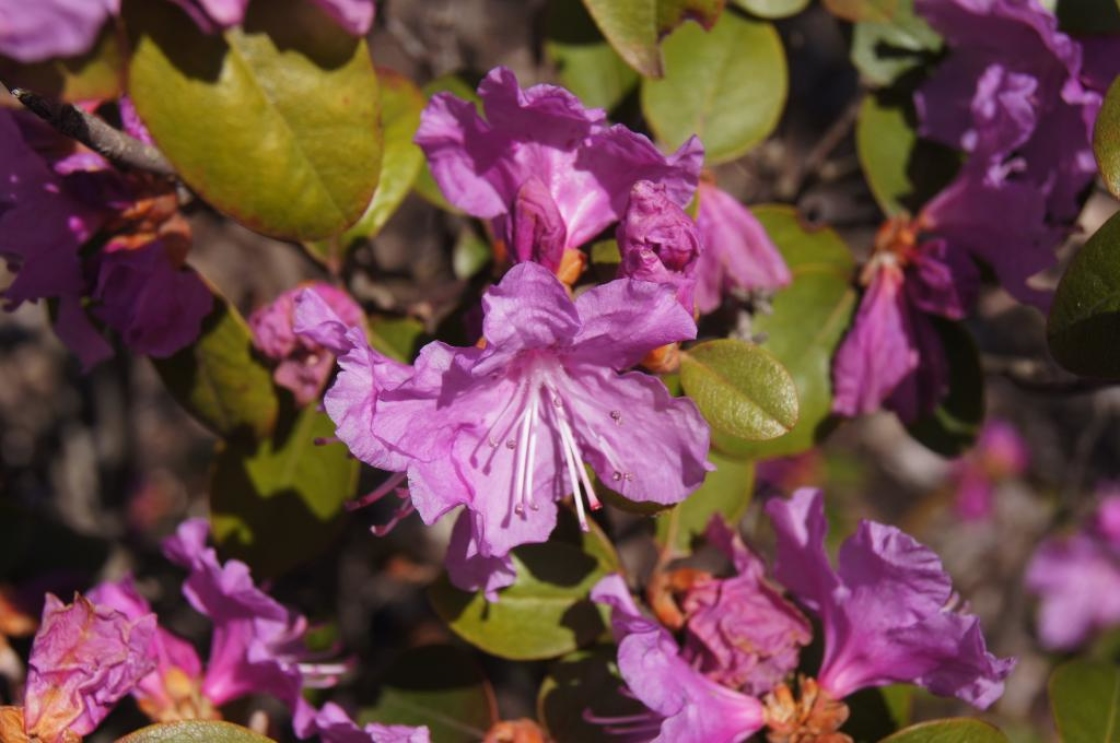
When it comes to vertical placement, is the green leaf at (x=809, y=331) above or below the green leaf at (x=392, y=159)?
below

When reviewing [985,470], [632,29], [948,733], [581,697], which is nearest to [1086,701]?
[948,733]

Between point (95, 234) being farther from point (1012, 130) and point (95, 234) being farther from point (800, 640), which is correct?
point (1012, 130)

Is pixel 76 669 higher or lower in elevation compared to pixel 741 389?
lower

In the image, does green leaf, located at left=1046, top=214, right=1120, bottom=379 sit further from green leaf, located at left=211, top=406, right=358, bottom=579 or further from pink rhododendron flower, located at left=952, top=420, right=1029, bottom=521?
pink rhododendron flower, located at left=952, top=420, right=1029, bottom=521

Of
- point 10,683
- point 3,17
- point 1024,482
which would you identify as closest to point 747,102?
point 3,17

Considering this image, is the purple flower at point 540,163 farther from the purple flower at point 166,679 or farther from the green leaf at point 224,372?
the purple flower at point 166,679

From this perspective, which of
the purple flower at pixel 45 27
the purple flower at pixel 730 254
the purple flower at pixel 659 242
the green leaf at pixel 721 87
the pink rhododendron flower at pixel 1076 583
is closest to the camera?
the purple flower at pixel 45 27

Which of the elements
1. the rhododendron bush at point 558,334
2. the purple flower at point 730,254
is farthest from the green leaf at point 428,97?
the purple flower at point 730,254
